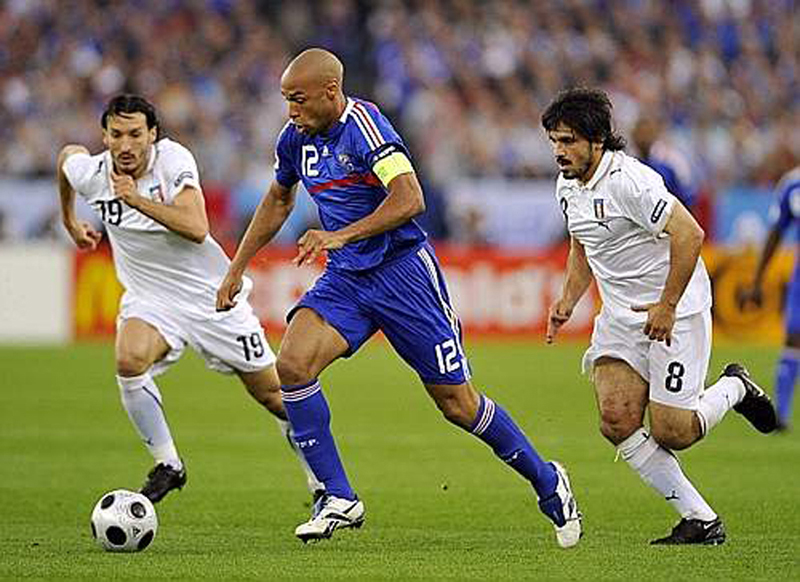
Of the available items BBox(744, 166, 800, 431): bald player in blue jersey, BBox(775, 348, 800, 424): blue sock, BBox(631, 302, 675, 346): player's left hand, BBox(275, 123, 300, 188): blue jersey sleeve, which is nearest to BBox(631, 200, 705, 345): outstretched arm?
BBox(631, 302, 675, 346): player's left hand

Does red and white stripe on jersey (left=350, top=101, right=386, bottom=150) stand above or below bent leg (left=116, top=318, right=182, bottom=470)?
above

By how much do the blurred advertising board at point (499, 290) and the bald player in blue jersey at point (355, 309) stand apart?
14174 mm

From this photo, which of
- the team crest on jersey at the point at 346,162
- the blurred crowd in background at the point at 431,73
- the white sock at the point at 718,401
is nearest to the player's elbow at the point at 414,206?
the team crest on jersey at the point at 346,162

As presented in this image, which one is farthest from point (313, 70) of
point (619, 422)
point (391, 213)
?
point (619, 422)

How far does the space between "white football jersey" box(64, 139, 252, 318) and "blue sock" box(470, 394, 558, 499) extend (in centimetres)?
218

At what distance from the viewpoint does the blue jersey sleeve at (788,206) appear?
14.7m

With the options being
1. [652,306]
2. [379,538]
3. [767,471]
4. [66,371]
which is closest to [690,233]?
[652,306]

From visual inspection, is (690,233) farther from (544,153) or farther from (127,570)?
(544,153)

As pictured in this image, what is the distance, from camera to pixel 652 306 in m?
8.66

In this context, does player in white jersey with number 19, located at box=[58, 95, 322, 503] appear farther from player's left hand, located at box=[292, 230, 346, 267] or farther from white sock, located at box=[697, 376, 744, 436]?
white sock, located at box=[697, 376, 744, 436]

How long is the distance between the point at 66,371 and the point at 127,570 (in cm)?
1212

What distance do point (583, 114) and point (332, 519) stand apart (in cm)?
225

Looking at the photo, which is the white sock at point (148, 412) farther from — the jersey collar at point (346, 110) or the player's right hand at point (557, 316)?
the player's right hand at point (557, 316)

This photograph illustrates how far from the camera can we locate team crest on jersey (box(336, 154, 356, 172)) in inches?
347
